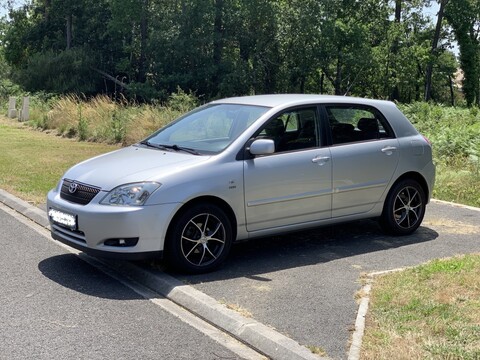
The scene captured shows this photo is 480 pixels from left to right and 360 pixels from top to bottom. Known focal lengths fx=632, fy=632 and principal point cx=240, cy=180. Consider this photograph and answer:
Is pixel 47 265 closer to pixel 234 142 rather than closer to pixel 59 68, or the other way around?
pixel 234 142

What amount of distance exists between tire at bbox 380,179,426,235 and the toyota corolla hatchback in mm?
13

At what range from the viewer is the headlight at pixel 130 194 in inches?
233

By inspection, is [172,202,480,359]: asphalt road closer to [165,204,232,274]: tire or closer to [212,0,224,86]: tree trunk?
[165,204,232,274]: tire

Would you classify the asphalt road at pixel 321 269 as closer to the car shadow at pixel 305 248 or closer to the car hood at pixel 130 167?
the car shadow at pixel 305 248

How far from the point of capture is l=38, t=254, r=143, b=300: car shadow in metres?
5.76

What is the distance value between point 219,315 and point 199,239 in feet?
4.21

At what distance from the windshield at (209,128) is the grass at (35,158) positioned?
3.31m

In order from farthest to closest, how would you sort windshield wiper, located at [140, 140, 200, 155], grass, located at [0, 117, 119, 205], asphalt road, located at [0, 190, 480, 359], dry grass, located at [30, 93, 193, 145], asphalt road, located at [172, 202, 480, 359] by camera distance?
dry grass, located at [30, 93, 193, 145] → grass, located at [0, 117, 119, 205] → windshield wiper, located at [140, 140, 200, 155] → asphalt road, located at [172, 202, 480, 359] → asphalt road, located at [0, 190, 480, 359]

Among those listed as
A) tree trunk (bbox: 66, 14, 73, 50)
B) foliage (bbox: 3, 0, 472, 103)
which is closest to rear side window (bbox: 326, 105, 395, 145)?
foliage (bbox: 3, 0, 472, 103)

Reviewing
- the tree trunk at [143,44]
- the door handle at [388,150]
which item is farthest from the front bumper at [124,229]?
the tree trunk at [143,44]

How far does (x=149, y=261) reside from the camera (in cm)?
662

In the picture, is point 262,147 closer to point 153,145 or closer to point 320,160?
point 320,160

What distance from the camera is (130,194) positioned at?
5941 millimetres

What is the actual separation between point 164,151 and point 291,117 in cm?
146
